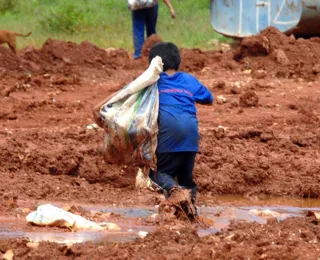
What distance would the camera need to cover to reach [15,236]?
6008 millimetres

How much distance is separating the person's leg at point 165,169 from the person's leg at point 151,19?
875 cm

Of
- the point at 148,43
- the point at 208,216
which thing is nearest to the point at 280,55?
the point at 148,43

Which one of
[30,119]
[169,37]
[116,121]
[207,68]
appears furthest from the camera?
[169,37]

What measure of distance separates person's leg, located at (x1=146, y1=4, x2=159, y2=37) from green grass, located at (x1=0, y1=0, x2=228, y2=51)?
253cm

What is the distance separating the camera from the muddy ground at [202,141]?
5.34m

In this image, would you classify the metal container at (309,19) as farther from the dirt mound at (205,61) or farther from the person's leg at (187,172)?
the person's leg at (187,172)

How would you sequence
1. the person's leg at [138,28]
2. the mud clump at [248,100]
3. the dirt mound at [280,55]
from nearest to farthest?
the mud clump at [248,100] → the dirt mound at [280,55] → the person's leg at [138,28]

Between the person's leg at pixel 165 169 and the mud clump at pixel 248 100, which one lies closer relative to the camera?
the person's leg at pixel 165 169

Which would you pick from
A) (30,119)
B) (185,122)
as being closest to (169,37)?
(30,119)

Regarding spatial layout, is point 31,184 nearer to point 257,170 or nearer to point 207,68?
point 257,170

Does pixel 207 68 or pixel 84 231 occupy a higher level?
pixel 84 231

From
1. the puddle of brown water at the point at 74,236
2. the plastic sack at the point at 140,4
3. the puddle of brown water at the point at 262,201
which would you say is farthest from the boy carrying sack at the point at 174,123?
the plastic sack at the point at 140,4

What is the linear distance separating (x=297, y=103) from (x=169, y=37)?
30.2ft

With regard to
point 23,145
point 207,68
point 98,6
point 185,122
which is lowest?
point 98,6
